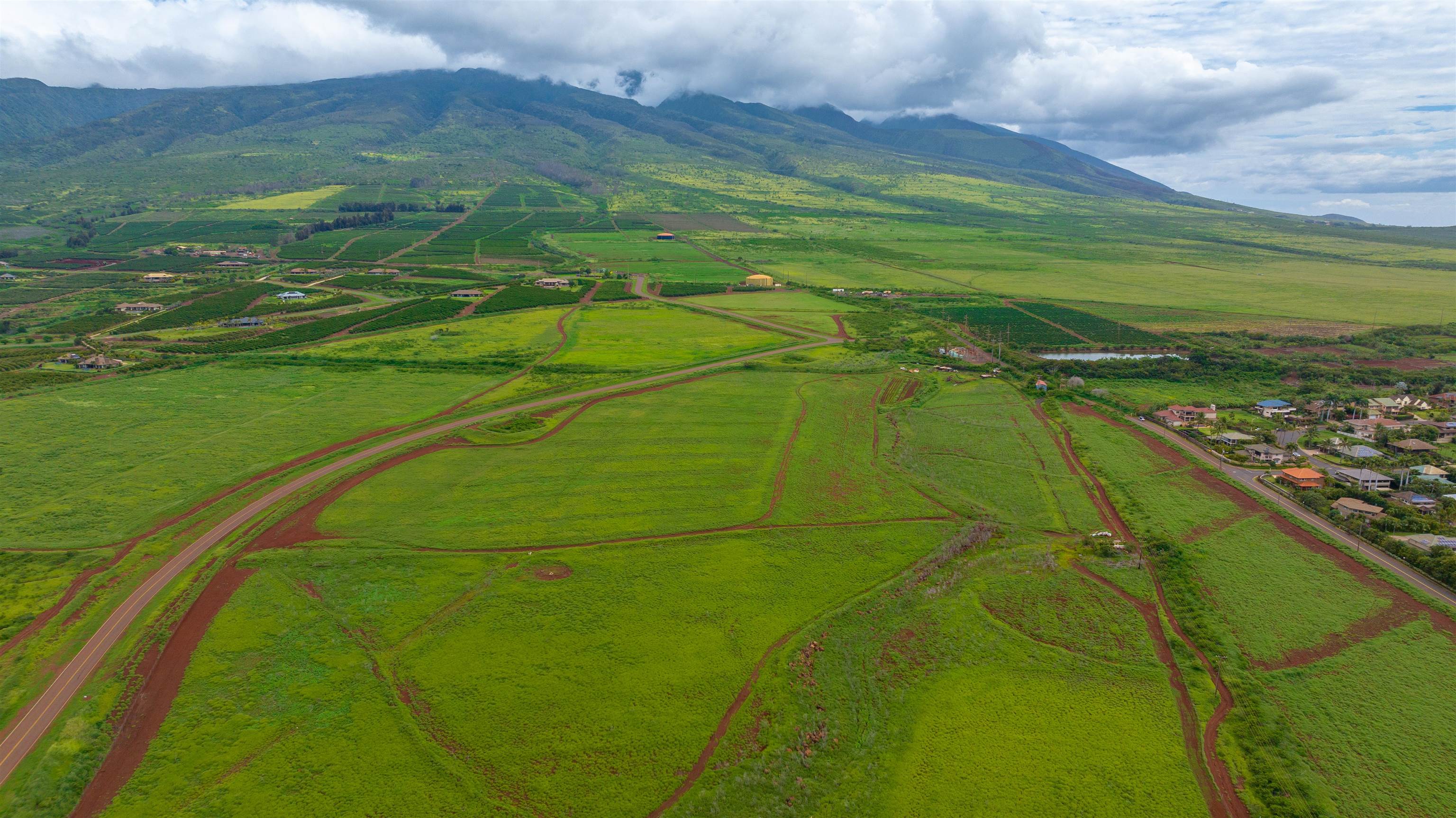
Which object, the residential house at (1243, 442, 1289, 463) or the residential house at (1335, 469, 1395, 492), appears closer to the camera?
the residential house at (1335, 469, 1395, 492)

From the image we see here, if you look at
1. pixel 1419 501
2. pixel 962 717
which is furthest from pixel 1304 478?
pixel 962 717

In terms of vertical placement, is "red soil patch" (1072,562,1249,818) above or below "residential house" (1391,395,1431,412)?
below

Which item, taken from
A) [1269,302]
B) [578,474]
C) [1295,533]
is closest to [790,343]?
[578,474]

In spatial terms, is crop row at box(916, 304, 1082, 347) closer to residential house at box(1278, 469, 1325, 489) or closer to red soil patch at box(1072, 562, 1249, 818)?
residential house at box(1278, 469, 1325, 489)

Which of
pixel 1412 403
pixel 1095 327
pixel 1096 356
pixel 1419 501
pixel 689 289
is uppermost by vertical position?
pixel 689 289

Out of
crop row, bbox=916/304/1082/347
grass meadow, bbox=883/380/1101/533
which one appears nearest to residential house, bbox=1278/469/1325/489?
grass meadow, bbox=883/380/1101/533

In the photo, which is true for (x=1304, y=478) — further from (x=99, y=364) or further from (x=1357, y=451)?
(x=99, y=364)

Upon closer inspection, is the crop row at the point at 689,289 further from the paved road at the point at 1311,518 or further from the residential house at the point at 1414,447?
the residential house at the point at 1414,447

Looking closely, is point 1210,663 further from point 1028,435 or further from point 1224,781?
point 1028,435
